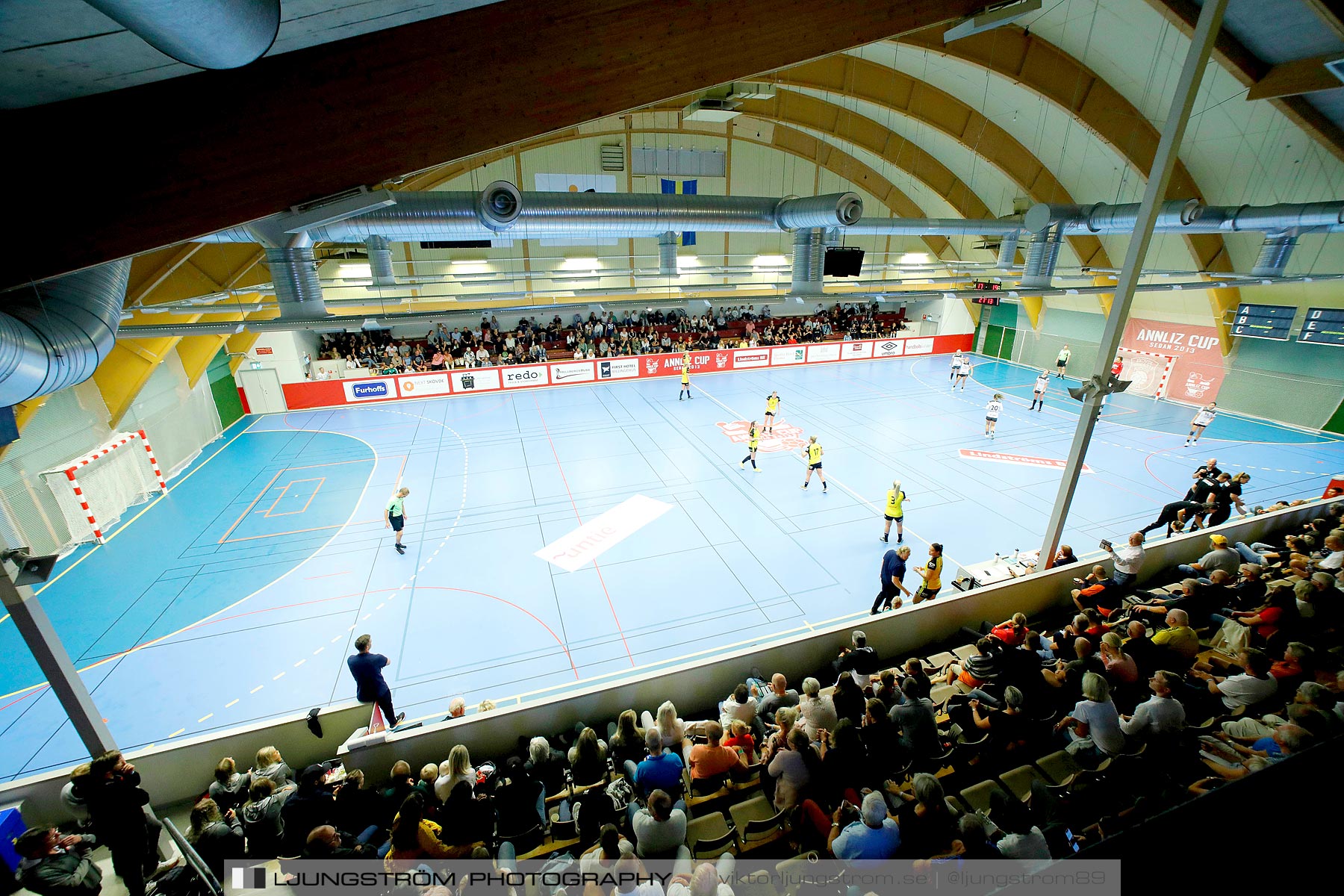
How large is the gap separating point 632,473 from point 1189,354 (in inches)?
940

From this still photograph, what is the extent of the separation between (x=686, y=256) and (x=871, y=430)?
46.1 ft

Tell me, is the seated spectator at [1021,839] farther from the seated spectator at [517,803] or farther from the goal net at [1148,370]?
the goal net at [1148,370]

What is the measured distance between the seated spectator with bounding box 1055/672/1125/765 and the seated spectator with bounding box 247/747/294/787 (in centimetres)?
707

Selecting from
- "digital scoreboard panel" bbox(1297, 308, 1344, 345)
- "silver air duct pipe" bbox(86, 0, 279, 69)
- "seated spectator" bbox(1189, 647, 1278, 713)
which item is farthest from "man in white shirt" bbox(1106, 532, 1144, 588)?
"digital scoreboard panel" bbox(1297, 308, 1344, 345)

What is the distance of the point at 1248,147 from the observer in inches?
616

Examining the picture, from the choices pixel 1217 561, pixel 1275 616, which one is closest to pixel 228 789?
pixel 1275 616

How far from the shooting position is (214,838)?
4.14 m

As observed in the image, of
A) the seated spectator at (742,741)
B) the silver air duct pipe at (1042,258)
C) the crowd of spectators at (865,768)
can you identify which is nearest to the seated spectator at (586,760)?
the crowd of spectators at (865,768)

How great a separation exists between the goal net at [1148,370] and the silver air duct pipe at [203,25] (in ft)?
97.4

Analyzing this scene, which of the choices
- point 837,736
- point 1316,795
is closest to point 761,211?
point 837,736

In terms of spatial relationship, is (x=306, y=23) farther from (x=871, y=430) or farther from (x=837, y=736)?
(x=871, y=430)

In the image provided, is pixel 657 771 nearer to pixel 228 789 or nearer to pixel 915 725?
pixel 915 725

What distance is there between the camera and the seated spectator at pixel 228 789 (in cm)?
472

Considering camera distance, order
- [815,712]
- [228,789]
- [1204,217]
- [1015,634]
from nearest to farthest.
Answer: [228,789] < [815,712] < [1015,634] < [1204,217]
